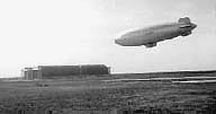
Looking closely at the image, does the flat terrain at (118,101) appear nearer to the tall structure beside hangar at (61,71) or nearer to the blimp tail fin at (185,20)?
the blimp tail fin at (185,20)

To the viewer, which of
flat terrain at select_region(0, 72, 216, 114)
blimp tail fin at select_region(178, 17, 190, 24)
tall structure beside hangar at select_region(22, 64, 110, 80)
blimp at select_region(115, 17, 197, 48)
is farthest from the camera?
tall structure beside hangar at select_region(22, 64, 110, 80)

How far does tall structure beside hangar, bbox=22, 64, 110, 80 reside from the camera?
5157 inches

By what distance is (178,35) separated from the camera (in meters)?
66.4

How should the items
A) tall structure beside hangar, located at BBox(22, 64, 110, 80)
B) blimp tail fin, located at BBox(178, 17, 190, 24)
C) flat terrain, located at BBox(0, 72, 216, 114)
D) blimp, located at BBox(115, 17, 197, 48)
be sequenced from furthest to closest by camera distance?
1. tall structure beside hangar, located at BBox(22, 64, 110, 80)
2. blimp tail fin, located at BBox(178, 17, 190, 24)
3. blimp, located at BBox(115, 17, 197, 48)
4. flat terrain, located at BBox(0, 72, 216, 114)

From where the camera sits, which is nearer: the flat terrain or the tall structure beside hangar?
the flat terrain

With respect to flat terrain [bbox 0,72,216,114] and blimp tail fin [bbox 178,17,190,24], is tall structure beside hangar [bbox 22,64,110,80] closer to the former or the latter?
blimp tail fin [bbox 178,17,190,24]

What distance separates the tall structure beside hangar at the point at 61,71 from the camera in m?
131

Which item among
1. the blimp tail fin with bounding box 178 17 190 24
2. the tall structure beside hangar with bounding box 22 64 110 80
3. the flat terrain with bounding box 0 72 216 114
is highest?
the blimp tail fin with bounding box 178 17 190 24

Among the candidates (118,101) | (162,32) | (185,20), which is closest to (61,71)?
(162,32)

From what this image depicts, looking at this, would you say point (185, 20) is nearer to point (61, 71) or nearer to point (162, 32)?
point (162, 32)

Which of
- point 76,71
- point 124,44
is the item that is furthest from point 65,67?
point 124,44

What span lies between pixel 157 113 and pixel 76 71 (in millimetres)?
123919

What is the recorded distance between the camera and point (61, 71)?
13825 cm

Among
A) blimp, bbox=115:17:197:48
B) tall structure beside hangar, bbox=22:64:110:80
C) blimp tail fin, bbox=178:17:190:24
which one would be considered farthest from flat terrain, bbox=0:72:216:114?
tall structure beside hangar, bbox=22:64:110:80
